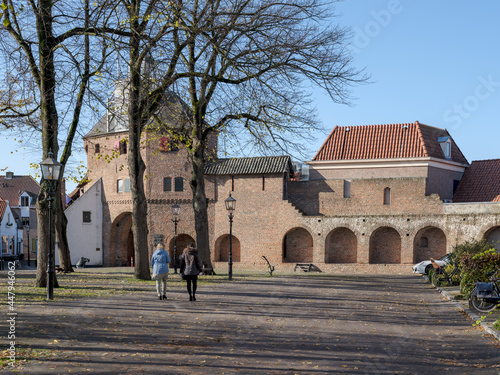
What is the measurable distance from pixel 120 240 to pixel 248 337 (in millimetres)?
38797

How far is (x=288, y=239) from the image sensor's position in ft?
142

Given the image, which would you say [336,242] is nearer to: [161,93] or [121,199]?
[121,199]

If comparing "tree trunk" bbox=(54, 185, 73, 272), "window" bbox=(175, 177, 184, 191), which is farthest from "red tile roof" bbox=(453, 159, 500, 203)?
"tree trunk" bbox=(54, 185, 73, 272)

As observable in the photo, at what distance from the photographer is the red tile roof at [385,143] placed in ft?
150

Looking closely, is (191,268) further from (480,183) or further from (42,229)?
(480,183)

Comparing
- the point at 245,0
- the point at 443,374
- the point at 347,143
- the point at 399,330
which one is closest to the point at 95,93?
the point at 245,0

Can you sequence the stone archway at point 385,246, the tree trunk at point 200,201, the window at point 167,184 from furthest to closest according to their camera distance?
1. the window at point 167,184
2. the stone archway at point 385,246
3. the tree trunk at point 200,201

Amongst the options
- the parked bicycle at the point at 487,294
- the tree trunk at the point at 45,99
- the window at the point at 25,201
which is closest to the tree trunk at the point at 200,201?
the tree trunk at the point at 45,99

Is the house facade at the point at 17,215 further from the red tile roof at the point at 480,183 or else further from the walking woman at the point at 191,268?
the walking woman at the point at 191,268

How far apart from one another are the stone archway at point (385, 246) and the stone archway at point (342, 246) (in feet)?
4.29

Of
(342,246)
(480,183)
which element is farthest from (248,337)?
(480,183)

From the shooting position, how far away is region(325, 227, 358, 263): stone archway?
4150 centimetres

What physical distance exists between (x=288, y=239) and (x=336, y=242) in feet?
11.7

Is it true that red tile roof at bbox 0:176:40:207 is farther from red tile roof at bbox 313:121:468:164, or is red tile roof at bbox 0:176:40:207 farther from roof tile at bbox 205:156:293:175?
red tile roof at bbox 313:121:468:164
